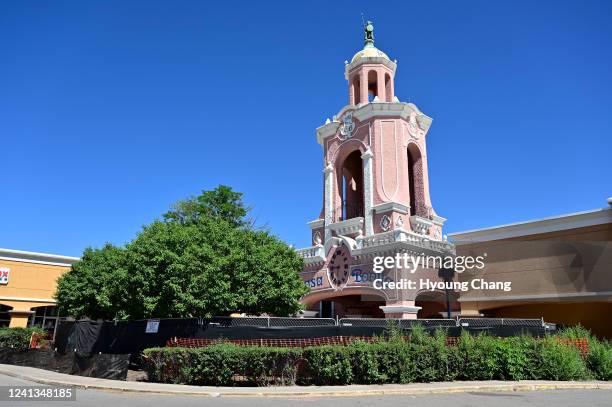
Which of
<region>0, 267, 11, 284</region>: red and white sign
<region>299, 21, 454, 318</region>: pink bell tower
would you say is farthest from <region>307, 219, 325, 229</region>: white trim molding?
<region>0, 267, 11, 284</region>: red and white sign

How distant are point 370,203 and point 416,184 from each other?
5856 mm

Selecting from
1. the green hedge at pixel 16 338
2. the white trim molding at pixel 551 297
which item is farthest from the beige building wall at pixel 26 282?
the white trim molding at pixel 551 297

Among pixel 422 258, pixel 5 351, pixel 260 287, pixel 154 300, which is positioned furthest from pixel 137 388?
pixel 422 258

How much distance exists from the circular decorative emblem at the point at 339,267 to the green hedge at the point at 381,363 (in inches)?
538

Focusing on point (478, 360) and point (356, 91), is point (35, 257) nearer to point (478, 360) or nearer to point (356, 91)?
point (356, 91)

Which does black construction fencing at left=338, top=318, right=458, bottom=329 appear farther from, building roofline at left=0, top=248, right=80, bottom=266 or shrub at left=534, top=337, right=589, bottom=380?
building roofline at left=0, top=248, right=80, bottom=266

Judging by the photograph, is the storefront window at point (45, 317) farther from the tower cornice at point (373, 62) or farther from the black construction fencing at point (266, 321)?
the tower cornice at point (373, 62)

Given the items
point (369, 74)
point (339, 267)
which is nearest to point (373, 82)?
point (369, 74)

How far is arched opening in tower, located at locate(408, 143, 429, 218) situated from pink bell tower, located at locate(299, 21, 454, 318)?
7cm

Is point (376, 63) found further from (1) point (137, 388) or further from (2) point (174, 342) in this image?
(1) point (137, 388)

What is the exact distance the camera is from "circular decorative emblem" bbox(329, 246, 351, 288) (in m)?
29.1

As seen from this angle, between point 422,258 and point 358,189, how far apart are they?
10.6m

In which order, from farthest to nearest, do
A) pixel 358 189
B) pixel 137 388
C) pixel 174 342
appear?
pixel 358 189, pixel 174 342, pixel 137 388

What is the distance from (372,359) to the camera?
45.3 feet
